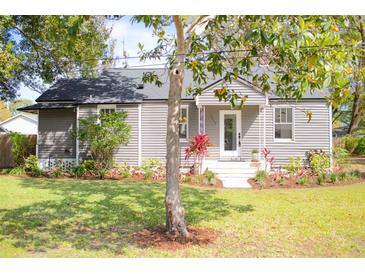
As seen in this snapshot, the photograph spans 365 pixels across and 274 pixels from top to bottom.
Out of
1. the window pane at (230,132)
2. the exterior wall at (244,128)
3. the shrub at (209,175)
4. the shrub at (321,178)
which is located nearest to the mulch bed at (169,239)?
the shrub at (209,175)

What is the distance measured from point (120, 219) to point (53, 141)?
9580 millimetres

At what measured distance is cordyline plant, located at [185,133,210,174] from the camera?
13.2 meters

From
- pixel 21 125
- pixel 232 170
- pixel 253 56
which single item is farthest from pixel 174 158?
pixel 21 125

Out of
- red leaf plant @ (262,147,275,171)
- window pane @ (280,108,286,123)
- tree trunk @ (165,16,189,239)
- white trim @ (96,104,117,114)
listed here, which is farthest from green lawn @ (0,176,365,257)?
white trim @ (96,104,117,114)

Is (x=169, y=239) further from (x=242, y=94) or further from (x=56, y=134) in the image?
(x=56, y=134)

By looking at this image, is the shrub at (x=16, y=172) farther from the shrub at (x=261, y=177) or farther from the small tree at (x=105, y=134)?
the shrub at (x=261, y=177)

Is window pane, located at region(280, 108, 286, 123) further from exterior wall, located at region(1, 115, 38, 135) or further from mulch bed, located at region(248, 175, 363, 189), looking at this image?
exterior wall, located at region(1, 115, 38, 135)

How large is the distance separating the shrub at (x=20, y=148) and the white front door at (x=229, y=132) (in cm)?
863

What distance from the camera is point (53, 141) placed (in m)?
15.3

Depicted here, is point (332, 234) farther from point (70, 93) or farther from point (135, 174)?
point (70, 93)

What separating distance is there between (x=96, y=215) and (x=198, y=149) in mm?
6535

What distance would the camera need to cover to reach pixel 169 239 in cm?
555
